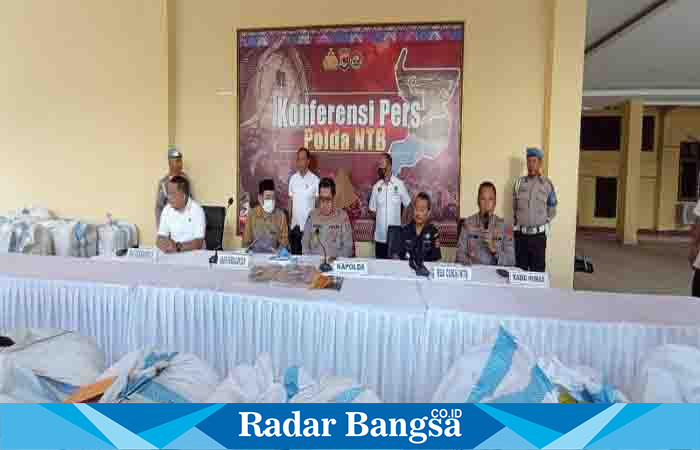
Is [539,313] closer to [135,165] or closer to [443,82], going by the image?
[443,82]

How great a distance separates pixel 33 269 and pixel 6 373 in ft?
6.08

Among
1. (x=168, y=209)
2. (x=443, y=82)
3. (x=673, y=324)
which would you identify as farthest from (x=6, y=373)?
(x=443, y=82)

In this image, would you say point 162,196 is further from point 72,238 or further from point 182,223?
point 182,223

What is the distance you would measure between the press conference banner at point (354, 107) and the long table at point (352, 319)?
1993 millimetres

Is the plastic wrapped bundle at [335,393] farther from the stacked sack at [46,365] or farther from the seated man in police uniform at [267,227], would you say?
the seated man in police uniform at [267,227]

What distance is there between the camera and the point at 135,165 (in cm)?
482

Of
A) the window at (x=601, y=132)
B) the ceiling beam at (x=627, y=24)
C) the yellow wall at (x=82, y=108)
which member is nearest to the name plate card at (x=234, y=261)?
the yellow wall at (x=82, y=108)

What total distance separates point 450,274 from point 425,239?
58 cm

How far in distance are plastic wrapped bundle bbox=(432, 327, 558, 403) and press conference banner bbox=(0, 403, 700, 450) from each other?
0.08 m

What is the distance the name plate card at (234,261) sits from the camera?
2.64 metres

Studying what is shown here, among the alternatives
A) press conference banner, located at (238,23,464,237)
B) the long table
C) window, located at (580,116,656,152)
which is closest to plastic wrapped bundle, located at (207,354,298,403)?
the long table

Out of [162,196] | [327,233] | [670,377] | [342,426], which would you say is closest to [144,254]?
[327,233]

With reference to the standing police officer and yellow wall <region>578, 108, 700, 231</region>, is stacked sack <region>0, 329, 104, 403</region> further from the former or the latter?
yellow wall <region>578, 108, 700, 231</region>

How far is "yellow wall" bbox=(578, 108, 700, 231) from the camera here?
34.6 feet
